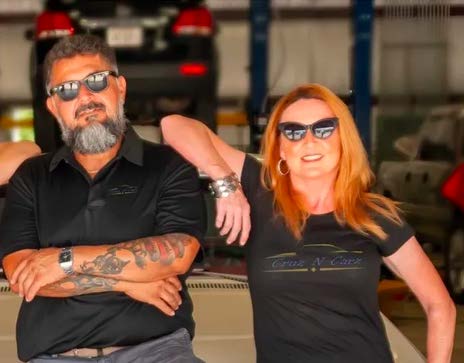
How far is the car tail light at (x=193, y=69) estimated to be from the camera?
22.0 ft

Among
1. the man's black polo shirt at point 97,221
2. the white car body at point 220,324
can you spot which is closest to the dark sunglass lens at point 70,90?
the man's black polo shirt at point 97,221

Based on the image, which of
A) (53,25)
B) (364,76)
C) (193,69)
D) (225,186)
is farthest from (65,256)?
(364,76)

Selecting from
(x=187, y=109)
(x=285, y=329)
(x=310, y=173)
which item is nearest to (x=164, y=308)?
(x=285, y=329)

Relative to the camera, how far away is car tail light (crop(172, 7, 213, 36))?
21.5 ft

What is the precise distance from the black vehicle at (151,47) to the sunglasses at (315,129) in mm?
4147

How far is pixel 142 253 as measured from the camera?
2.26 metres

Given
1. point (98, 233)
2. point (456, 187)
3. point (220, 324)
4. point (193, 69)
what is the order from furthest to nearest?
point (456, 187)
point (193, 69)
point (220, 324)
point (98, 233)

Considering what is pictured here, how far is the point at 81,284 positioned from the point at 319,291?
1.93 ft

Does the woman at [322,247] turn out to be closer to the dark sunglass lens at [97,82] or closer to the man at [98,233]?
the man at [98,233]

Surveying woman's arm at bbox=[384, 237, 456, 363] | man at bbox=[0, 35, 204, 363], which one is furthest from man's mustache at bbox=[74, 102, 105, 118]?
woman's arm at bbox=[384, 237, 456, 363]

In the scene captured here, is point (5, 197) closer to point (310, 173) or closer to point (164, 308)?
point (164, 308)

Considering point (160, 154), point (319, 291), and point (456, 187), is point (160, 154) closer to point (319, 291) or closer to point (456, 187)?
point (319, 291)

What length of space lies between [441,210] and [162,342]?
5.29 m

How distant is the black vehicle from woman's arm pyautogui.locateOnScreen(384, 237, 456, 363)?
4.27 m
